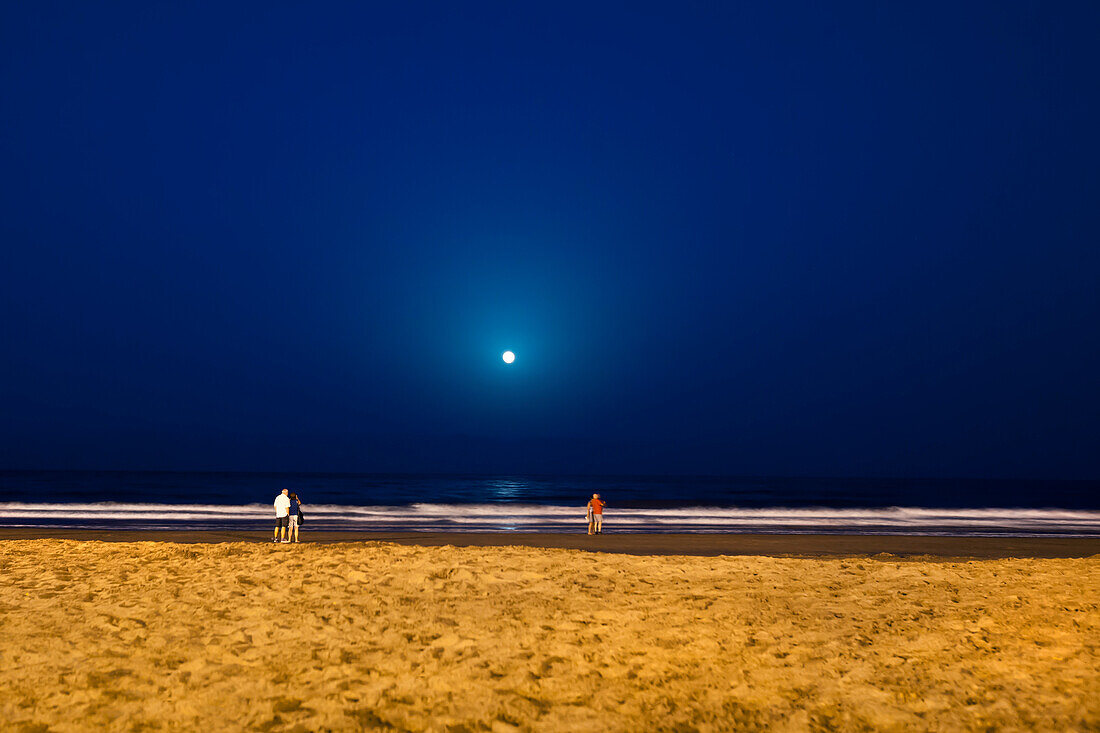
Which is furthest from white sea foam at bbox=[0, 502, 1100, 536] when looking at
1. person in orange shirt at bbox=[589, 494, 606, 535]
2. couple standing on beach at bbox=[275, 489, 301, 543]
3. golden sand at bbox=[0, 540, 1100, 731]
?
golden sand at bbox=[0, 540, 1100, 731]

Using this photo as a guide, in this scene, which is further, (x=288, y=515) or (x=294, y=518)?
(x=288, y=515)

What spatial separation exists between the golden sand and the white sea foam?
69.2 ft

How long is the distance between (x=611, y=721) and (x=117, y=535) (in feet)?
71.7

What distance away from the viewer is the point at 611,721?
566 cm

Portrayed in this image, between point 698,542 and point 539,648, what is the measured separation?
13.6m

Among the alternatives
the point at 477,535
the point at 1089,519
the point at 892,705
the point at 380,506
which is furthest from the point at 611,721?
the point at 1089,519

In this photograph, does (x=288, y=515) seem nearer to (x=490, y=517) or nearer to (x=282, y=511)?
(x=282, y=511)

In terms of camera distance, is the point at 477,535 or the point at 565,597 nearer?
the point at 565,597

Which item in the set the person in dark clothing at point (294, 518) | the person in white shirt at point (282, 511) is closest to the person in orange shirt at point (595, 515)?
the person in dark clothing at point (294, 518)

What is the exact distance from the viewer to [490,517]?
4078 centimetres

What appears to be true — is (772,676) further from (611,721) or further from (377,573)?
(377,573)

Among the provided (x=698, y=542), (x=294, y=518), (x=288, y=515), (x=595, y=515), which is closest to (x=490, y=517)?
(x=595, y=515)

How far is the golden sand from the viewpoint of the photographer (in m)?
5.78

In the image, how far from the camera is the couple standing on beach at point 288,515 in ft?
58.9
